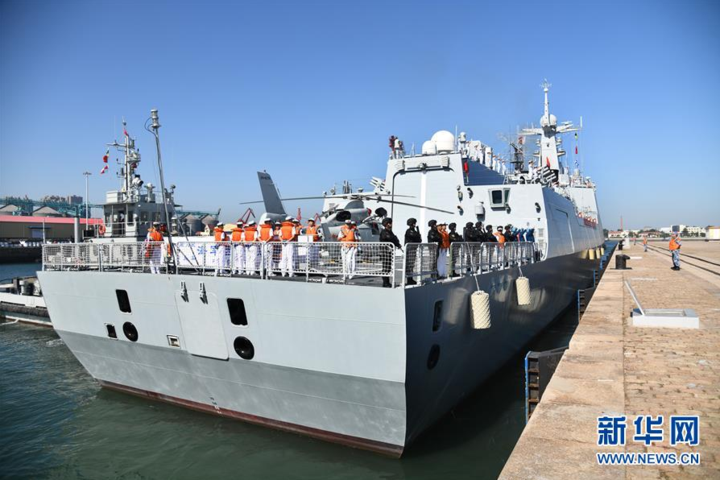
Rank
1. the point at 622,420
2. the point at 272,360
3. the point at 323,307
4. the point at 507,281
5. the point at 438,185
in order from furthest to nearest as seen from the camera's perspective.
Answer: the point at 438,185 < the point at 507,281 < the point at 272,360 < the point at 323,307 < the point at 622,420

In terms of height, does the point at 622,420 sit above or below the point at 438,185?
below

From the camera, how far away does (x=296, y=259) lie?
8.82 m

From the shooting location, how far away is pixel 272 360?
8.33 meters

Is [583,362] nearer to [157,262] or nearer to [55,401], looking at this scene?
[157,262]

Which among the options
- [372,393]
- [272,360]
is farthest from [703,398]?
[272,360]

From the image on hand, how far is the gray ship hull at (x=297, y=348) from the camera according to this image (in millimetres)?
7453

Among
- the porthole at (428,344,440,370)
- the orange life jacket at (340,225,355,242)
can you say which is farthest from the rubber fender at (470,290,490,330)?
the orange life jacket at (340,225,355,242)

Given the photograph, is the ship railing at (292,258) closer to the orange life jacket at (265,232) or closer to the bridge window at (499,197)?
the orange life jacket at (265,232)

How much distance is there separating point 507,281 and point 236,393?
6.92 m

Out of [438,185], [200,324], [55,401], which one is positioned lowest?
[55,401]

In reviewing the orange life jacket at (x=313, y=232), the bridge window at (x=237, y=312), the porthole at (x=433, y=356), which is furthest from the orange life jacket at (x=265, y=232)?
the porthole at (x=433, y=356)

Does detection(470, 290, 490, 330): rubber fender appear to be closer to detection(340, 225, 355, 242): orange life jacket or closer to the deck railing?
the deck railing

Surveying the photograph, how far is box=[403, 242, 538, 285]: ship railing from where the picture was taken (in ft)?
25.5

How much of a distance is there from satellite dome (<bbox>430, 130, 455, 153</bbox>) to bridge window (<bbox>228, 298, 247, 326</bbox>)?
10.9 meters
